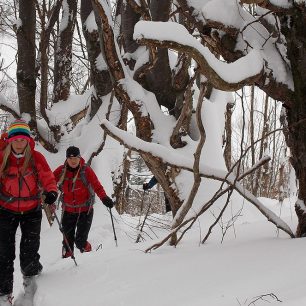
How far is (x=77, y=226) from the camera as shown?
5965 millimetres

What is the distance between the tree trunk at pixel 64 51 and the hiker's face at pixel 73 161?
3.94 meters

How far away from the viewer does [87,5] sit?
26.9ft

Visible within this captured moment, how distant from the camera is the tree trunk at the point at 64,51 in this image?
8.93m

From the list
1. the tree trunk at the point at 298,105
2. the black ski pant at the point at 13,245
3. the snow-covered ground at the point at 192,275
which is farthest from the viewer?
the black ski pant at the point at 13,245

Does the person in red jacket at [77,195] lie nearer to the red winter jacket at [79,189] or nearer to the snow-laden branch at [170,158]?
the red winter jacket at [79,189]

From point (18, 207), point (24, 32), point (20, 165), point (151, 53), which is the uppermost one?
point (24, 32)

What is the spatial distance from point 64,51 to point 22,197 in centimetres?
579

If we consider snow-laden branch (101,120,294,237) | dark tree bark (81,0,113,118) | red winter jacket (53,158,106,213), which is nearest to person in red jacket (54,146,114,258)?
red winter jacket (53,158,106,213)

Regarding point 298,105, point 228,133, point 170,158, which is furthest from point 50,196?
point 228,133

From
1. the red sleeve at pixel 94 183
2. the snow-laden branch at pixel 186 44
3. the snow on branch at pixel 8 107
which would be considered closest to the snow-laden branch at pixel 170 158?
the snow-laden branch at pixel 186 44

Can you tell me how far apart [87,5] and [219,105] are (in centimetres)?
335

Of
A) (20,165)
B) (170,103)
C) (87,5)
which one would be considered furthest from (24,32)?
(20,165)

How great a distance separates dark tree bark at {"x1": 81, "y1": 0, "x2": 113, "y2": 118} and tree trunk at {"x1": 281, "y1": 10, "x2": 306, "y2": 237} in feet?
17.1

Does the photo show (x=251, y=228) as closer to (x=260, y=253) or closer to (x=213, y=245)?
(x=213, y=245)
